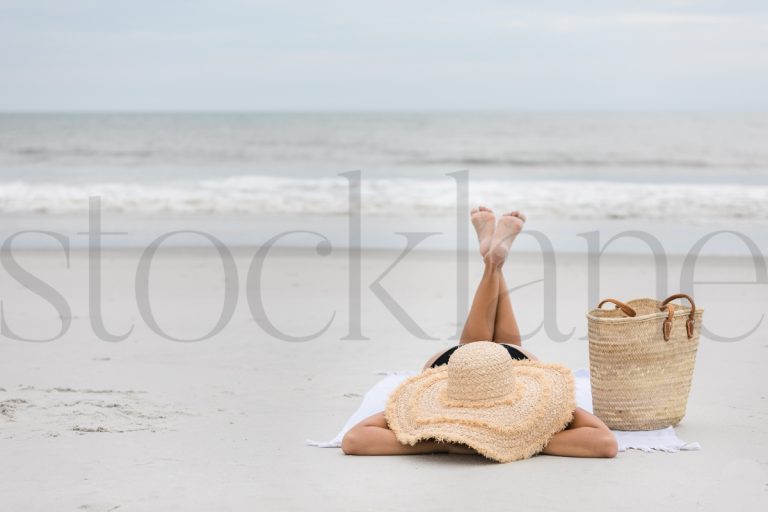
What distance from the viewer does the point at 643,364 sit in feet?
13.7

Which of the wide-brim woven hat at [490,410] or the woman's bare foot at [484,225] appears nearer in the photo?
the wide-brim woven hat at [490,410]

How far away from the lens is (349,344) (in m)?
6.42

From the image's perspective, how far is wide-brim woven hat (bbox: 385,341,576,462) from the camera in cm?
383

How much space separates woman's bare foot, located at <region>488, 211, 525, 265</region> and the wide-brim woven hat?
88 centimetres

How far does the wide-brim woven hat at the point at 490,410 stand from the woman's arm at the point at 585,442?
0.04 m

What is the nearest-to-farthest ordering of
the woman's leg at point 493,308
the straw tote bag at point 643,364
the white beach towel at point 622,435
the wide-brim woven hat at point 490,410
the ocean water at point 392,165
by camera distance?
the wide-brim woven hat at point 490,410, the white beach towel at point 622,435, the straw tote bag at point 643,364, the woman's leg at point 493,308, the ocean water at point 392,165

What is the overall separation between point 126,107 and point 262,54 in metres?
5.39

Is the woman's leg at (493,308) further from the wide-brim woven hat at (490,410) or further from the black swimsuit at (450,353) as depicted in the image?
the wide-brim woven hat at (490,410)

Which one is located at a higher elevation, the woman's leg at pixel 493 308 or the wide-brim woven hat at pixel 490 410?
the woman's leg at pixel 493 308

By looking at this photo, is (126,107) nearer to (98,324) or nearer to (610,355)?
(98,324)

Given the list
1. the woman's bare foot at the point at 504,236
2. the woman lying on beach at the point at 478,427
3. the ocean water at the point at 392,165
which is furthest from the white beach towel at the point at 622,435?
the ocean water at the point at 392,165

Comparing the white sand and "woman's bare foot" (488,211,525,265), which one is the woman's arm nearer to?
the white sand

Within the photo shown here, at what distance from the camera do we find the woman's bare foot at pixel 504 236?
476 centimetres

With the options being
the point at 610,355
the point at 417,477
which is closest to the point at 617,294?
the point at 610,355
